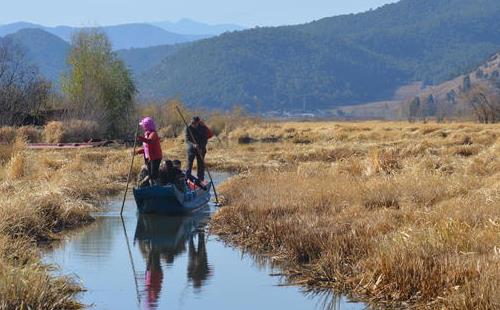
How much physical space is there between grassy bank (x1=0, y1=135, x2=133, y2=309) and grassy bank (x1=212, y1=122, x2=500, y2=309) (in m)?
3.23

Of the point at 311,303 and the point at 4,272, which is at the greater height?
the point at 4,272

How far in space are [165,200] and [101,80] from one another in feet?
109

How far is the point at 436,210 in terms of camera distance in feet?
51.4

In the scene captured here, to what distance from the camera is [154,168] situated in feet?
68.5

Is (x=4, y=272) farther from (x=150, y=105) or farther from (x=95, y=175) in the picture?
(x=150, y=105)

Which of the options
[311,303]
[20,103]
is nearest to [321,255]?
[311,303]

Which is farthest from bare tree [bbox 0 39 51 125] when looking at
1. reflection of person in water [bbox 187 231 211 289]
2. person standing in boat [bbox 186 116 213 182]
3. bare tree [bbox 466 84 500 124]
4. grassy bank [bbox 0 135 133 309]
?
reflection of person in water [bbox 187 231 211 289]

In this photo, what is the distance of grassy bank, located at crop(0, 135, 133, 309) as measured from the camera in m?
11.1

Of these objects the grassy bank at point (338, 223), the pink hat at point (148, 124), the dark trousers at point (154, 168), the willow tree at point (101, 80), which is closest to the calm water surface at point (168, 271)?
the grassy bank at point (338, 223)

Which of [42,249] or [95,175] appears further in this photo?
[95,175]

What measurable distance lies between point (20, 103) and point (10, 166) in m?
25.0

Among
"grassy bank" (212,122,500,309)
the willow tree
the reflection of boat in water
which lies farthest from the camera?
the willow tree

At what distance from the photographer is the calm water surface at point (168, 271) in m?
12.5

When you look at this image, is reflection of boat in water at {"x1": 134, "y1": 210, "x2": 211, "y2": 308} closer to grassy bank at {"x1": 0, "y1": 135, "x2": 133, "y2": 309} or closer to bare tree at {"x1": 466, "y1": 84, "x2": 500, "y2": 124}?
grassy bank at {"x1": 0, "y1": 135, "x2": 133, "y2": 309}
